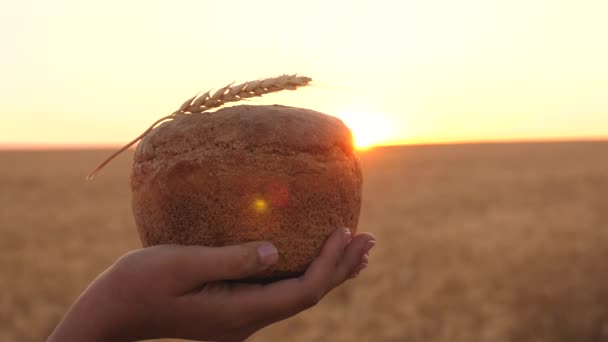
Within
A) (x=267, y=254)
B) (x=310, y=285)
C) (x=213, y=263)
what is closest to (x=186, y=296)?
(x=213, y=263)

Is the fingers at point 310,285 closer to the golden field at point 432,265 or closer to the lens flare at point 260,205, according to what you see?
the lens flare at point 260,205

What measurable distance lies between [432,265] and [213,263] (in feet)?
32.3

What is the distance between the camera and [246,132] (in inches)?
76.6

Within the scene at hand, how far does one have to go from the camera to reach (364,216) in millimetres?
18016

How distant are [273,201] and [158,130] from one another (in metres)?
0.46

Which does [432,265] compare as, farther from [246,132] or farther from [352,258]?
[246,132]

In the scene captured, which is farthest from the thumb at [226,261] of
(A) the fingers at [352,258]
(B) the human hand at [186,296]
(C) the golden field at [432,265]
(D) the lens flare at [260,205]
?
(C) the golden field at [432,265]

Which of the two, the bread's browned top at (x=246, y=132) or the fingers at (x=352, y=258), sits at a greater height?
the bread's browned top at (x=246, y=132)

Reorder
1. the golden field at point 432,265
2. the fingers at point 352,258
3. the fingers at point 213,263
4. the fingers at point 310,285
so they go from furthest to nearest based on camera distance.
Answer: the golden field at point 432,265 → the fingers at point 352,258 → the fingers at point 310,285 → the fingers at point 213,263

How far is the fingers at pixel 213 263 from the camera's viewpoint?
1.74 meters

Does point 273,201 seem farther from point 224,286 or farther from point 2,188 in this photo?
point 2,188

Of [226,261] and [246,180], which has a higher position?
[246,180]

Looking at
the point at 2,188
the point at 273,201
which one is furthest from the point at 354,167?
the point at 2,188

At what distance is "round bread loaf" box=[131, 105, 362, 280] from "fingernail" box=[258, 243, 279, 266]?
0.35ft
